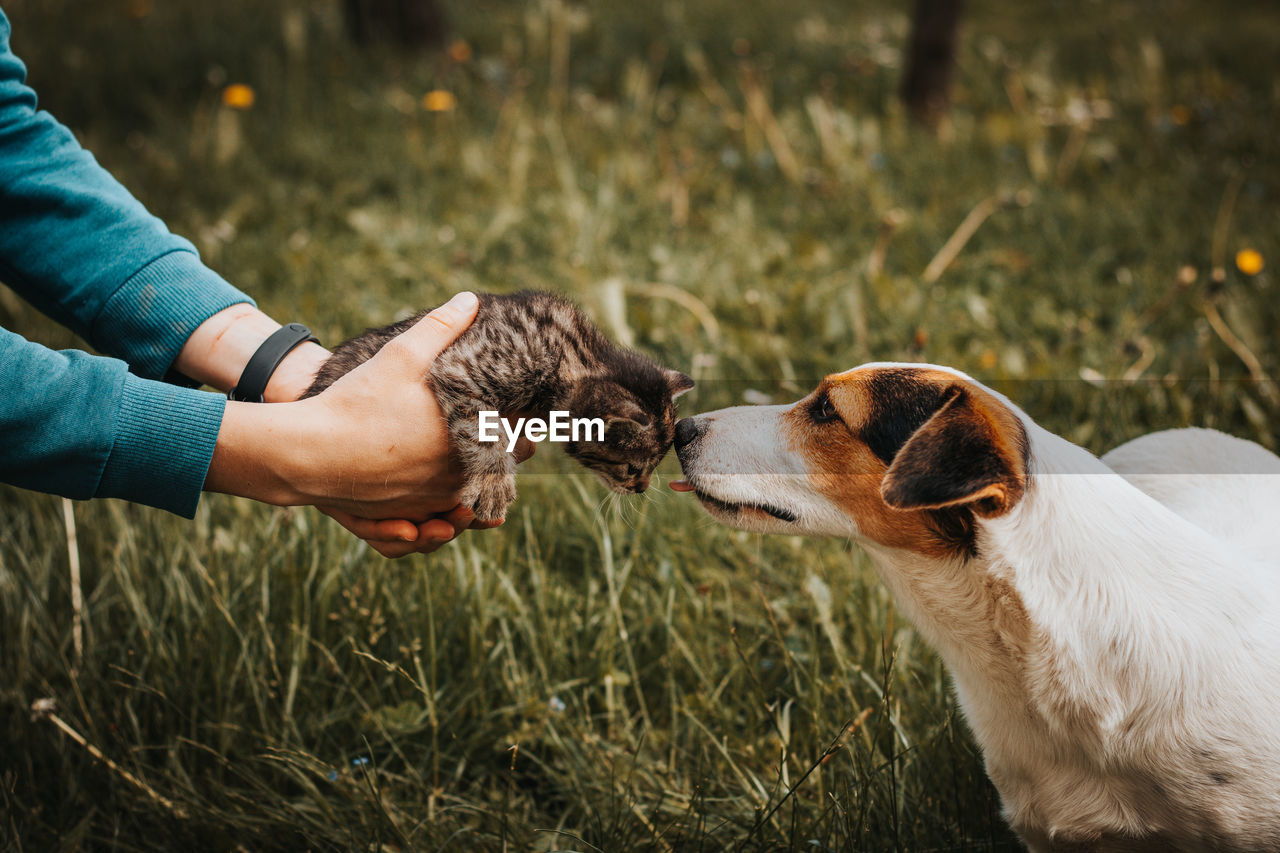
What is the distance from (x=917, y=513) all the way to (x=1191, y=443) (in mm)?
1117

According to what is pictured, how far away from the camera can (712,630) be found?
2693 mm

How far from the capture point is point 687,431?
2.21m

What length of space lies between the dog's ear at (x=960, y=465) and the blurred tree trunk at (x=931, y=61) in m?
5.42

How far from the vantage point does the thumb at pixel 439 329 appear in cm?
192

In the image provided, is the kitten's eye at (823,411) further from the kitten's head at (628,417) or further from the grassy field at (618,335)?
the grassy field at (618,335)

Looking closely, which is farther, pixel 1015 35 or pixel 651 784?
pixel 1015 35

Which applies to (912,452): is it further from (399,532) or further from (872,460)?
(399,532)

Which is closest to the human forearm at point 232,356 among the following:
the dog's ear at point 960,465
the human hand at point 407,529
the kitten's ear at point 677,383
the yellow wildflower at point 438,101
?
the human hand at point 407,529

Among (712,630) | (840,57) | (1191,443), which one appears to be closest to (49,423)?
(712,630)

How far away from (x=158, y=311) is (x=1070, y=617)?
2057 millimetres

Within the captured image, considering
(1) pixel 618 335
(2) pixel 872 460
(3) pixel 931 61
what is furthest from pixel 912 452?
(3) pixel 931 61

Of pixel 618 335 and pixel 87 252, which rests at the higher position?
pixel 87 252

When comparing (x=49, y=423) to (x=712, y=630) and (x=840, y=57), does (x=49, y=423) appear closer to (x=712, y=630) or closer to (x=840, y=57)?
(x=712, y=630)

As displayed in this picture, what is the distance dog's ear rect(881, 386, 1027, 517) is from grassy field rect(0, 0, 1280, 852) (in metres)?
0.62
